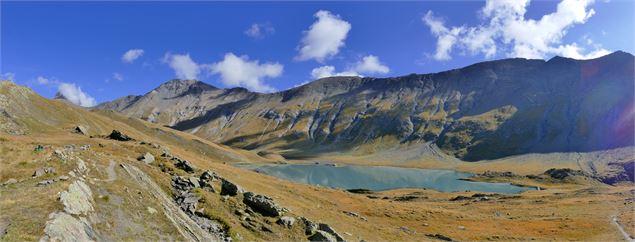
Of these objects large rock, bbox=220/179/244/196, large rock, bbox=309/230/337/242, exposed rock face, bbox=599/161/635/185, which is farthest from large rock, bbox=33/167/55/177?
exposed rock face, bbox=599/161/635/185

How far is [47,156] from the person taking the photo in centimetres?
3064

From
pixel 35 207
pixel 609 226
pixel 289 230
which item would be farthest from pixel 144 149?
pixel 609 226

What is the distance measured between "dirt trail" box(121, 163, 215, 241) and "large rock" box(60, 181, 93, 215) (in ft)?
16.3

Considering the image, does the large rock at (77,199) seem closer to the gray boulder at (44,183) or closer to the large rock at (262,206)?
the gray boulder at (44,183)

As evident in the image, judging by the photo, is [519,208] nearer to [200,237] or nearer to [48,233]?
[200,237]

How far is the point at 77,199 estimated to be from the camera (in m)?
23.2

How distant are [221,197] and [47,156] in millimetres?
13364

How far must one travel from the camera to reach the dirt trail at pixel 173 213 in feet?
88.0

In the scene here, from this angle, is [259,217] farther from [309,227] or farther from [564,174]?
[564,174]

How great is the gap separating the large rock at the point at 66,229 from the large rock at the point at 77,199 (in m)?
0.80

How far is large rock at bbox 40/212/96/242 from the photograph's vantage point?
1912 cm

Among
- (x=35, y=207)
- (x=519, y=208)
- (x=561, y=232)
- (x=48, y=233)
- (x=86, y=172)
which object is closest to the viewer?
(x=48, y=233)

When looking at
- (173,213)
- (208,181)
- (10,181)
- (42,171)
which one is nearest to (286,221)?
(173,213)

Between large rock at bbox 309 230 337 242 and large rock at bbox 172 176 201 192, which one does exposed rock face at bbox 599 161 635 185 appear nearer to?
large rock at bbox 309 230 337 242
